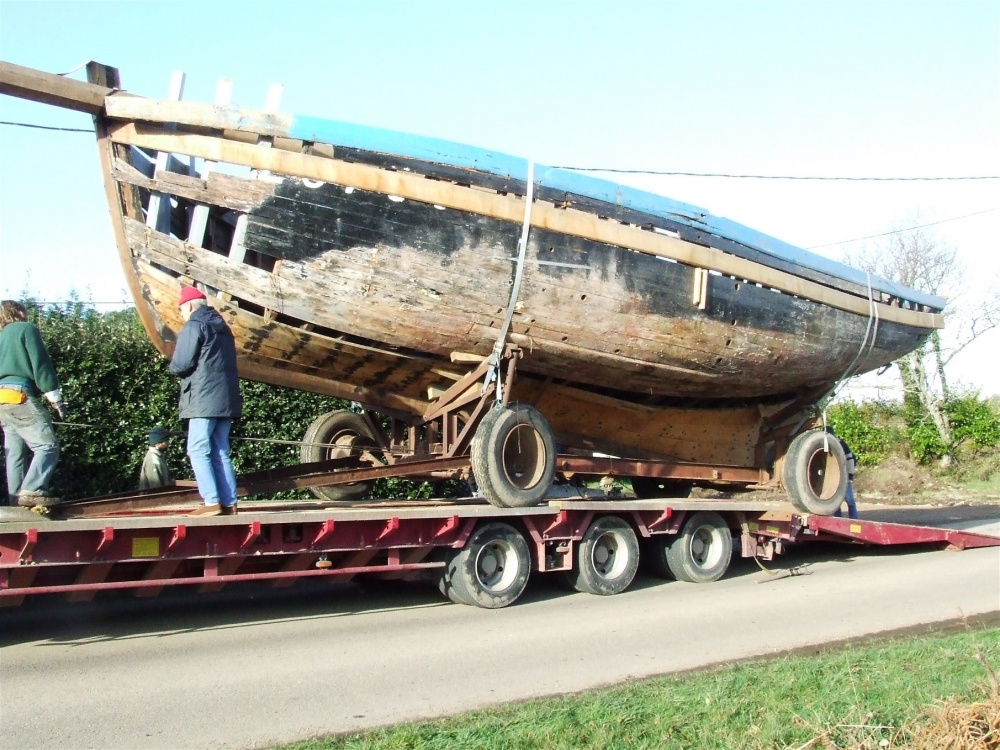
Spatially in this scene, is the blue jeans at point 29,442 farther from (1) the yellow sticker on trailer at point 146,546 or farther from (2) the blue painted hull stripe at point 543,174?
(2) the blue painted hull stripe at point 543,174

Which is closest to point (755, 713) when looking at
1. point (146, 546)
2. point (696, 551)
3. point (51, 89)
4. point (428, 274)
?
point (146, 546)

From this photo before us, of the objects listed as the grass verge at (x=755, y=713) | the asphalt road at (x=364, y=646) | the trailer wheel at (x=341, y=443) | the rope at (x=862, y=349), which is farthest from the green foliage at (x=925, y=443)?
the grass verge at (x=755, y=713)

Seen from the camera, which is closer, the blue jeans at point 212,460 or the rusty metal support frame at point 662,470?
the blue jeans at point 212,460

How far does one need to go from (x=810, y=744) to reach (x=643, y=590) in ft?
15.8

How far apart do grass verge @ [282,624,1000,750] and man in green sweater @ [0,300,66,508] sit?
10.1 ft

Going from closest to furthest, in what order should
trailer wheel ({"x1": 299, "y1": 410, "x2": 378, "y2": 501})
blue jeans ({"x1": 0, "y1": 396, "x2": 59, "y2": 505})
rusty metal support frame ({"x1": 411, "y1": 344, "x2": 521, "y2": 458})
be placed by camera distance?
1. blue jeans ({"x1": 0, "y1": 396, "x2": 59, "y2": 505})
2. rusty metal support frame ({"x1": 411, "y1": 344, "x2": 521, "y2": 458})
3. trailer wheel ({"x1": 299, "y1": 410, "x2": 378, "y2": 501})

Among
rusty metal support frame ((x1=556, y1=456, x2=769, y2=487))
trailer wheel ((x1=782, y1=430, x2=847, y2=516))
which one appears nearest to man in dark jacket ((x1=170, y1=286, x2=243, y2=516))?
rusty metal support frame ((x1=556, y1=456, x2=769, y2=487))

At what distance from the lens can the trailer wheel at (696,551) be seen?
8977mm

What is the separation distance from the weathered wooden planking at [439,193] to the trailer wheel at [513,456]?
158cm

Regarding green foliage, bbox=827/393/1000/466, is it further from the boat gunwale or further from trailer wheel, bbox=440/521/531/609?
trailer wheel, bbox=440/521/531/609

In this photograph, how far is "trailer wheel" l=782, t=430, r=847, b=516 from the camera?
1008cm

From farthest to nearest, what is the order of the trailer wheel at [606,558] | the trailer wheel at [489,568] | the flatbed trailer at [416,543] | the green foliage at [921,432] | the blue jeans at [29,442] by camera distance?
the green foliage at [921,432] → the trailer wheel at [606,558] → the trailer wheel at [489,568] → the blue jeans at [29,442] → the flatbed trailer at [416,543]

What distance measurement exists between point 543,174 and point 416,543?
10.3 feet

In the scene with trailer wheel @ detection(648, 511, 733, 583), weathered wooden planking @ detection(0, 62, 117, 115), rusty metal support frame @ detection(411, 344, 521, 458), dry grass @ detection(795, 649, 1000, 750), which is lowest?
dry grass @ detection(795, 649, 1000, 750)
